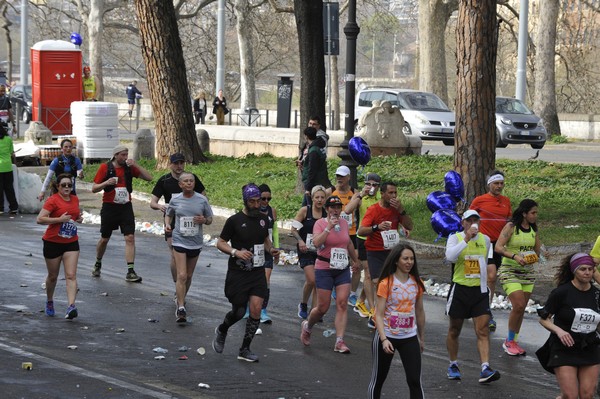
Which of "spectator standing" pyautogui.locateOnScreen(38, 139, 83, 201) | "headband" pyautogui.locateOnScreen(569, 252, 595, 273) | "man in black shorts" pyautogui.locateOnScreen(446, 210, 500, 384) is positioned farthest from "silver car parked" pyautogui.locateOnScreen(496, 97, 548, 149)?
"headband" pyautogui.locateOnScreen(569, 252, 595, 273)

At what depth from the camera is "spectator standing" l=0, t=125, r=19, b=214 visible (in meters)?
21.1

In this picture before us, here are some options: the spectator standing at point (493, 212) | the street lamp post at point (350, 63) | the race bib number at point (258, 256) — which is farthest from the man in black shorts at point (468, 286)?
the street lamp post at point (350, 63)

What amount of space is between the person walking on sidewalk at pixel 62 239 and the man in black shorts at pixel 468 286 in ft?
13.6

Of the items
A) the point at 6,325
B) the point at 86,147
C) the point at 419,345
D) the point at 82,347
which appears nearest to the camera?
the point at 419,345

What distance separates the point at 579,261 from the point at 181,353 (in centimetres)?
399

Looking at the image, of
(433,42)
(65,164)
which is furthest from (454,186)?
(433,42)

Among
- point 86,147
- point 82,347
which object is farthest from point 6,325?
point 86,147

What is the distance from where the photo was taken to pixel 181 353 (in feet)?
36.2

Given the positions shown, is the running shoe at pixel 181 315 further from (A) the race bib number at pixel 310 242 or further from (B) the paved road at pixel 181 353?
(A) the race bib number at pixel 310 242

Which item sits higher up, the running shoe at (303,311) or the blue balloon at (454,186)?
the blue balloon at (454,186)

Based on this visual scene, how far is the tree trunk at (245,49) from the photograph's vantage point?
51.7m

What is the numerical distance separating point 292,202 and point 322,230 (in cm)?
995

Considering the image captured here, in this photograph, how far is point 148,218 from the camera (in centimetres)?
2138

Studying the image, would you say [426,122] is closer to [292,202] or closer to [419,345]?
[292,202]
